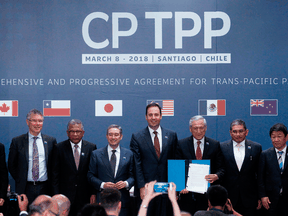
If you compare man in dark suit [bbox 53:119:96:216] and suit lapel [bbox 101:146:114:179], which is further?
man in dark suit [bbox 53:119:96:216]

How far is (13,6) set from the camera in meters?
5.29

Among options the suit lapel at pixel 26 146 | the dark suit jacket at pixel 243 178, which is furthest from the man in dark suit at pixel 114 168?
the dark suit jacket at pixel 243 178

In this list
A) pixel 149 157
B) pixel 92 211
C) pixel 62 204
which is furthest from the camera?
pixel 149 157

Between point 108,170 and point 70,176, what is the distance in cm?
60

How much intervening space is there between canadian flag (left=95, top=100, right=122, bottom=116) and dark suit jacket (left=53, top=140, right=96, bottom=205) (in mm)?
1076

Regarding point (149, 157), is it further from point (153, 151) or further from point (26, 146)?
point (26, 146)

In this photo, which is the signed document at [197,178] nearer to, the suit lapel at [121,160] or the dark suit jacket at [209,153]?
the dark suit jacket at [209,153]

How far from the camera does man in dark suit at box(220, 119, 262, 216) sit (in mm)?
4191

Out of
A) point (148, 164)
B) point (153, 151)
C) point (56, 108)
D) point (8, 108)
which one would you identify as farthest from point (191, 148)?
point (8, 108)

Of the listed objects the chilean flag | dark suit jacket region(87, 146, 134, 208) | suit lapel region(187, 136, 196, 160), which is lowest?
dark suit jacket region(87, 146, 134, 208)

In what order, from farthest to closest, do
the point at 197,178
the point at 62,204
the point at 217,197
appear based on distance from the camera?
the point at 197,178 → the point at 62,204 → the point at 217,197

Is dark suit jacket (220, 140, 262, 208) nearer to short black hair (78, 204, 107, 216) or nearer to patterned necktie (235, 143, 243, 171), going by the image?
patterned necktie (235, 143, 243, 171)

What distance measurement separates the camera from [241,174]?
4188 mm

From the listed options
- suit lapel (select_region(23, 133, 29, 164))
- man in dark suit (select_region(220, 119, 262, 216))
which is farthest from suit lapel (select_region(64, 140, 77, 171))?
man in dark suit (select_region(220, 119, 262, 216))
